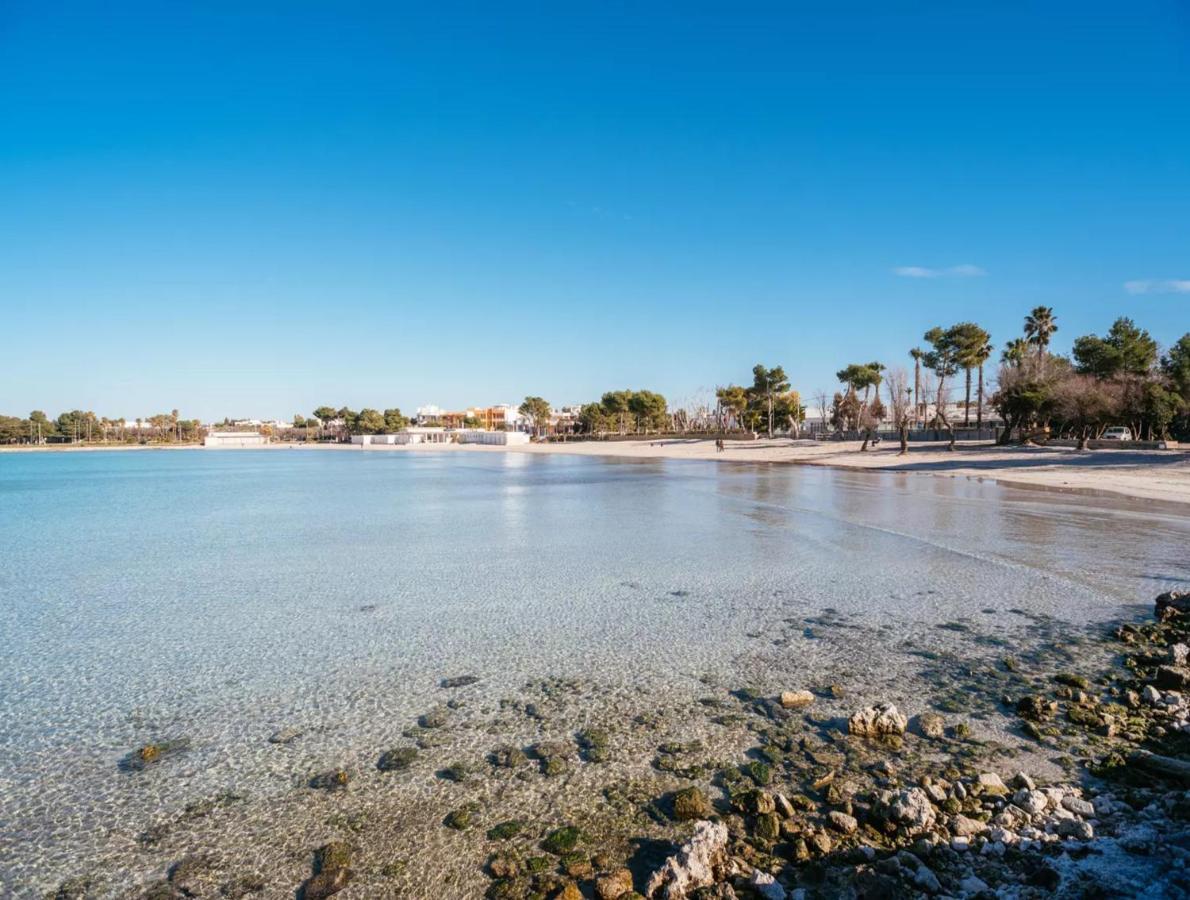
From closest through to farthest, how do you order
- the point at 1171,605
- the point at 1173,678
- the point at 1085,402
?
the point at 1173,678 < the point at 1171,605 < the point at 1085,402

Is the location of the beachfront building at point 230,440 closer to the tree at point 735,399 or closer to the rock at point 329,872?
the tree at point 735,399

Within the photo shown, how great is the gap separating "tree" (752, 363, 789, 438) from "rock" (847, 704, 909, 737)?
288ft

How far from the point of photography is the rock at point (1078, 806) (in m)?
4.40

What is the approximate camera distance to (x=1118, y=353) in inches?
1885

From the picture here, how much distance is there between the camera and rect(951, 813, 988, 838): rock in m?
4.19

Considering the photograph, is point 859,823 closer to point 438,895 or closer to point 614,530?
point 438,895

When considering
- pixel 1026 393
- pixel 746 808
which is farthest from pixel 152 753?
pixel 1026 393

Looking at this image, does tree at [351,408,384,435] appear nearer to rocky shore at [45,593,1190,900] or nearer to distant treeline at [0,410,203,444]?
distant treeline at [0,410,203,444]

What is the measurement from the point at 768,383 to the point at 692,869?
305ft

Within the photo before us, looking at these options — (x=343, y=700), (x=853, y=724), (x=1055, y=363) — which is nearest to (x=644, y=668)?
(x=853, y=724)

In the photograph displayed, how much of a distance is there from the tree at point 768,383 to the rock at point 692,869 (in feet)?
295

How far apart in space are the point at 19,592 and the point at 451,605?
30.9 ft

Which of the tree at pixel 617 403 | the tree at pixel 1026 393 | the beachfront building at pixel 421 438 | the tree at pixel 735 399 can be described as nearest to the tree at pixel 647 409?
the tree at pixel 617 403

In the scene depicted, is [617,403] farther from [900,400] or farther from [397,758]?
[397,758]
